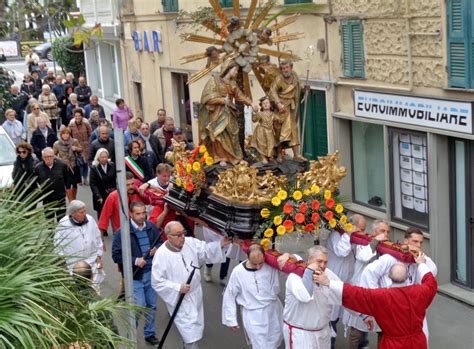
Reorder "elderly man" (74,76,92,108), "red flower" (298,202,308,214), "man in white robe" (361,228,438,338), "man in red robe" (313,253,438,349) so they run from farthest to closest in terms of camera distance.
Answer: "elderly man" (74,76,92,108)
"red flower" (298,202,308,214)
"man in white robe" (361,228,438,338)
"man in red robe" (313,253,438,349)

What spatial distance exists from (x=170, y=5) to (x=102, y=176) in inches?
326

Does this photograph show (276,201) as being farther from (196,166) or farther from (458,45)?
(458,45)

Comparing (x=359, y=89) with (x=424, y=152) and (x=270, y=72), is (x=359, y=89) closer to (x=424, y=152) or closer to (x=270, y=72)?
(x=424, y=152)

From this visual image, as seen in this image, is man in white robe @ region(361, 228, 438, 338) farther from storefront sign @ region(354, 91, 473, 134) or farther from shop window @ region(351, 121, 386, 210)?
shop window @ region(351, 121, 386, 210)

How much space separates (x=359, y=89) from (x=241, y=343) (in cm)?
486

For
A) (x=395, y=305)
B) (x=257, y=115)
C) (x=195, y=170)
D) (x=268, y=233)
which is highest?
(x=257, y=115)

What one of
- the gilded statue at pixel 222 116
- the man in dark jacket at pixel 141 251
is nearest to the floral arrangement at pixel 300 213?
the gilded statue at pixel 222 116

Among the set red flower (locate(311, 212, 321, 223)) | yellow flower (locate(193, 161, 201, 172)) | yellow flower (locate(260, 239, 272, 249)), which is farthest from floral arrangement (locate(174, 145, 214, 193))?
red flower (locate(311, 212, 321, 223))

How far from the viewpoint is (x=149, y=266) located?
10781mm

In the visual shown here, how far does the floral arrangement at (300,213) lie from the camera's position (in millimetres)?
9875

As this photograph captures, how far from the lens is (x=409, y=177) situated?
13.5m

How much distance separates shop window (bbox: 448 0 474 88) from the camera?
38.5ft

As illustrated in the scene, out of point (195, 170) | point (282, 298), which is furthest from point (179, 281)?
point (282, 298)

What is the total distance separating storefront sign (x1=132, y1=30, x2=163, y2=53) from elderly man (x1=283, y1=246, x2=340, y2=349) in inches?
591
